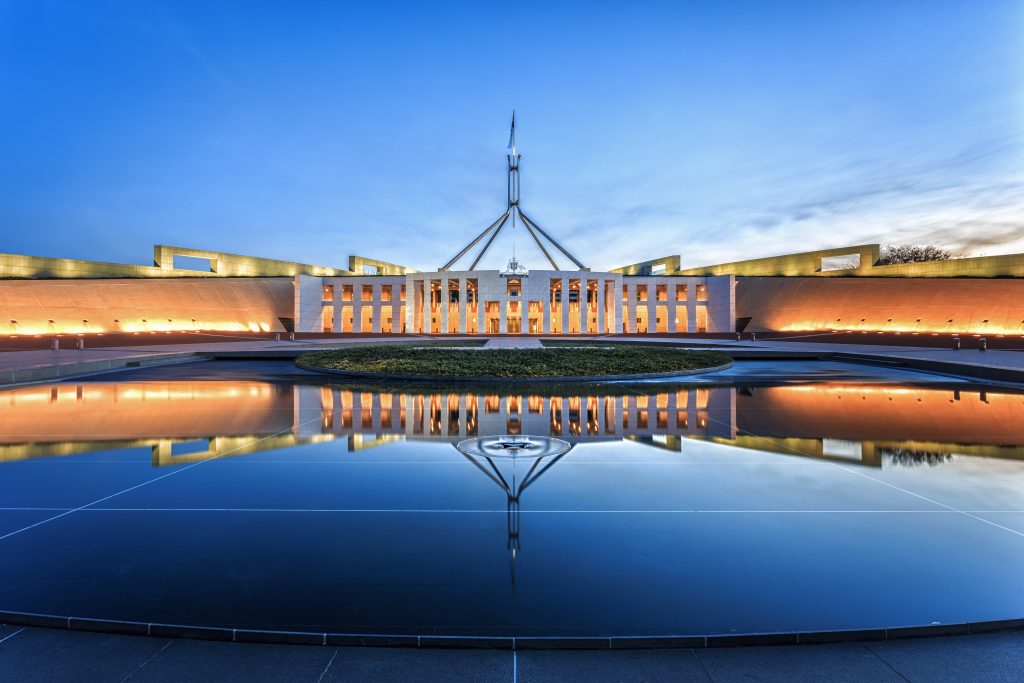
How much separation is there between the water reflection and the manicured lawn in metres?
2.41

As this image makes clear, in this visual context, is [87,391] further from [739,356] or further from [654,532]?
[739,356]

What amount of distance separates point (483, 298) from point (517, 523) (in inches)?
1436

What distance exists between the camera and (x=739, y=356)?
72.5 ft

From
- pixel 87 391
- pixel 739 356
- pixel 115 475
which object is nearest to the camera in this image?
pixel 115 475

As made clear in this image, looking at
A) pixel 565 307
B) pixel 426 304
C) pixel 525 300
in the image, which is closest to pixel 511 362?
pixel 525 300

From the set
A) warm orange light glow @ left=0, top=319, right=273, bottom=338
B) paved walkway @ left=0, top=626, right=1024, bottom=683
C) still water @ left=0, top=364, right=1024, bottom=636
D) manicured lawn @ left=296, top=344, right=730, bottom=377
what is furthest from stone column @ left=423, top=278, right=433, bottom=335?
paved walkway @ left=0, top=626, right=1024, bottom=683

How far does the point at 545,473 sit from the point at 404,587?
8.50 feet

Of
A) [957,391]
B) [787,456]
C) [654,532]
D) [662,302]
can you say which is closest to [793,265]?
[662,302]

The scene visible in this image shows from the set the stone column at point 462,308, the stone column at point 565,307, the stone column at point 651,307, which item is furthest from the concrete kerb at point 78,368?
the stone column at point 651,307

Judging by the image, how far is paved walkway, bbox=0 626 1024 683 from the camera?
7.97ft

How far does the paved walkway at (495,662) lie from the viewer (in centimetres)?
243

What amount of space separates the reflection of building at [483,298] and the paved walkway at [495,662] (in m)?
37.6

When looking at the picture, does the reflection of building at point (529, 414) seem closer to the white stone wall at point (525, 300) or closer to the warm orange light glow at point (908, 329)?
the white stone wall at point (525, 300)

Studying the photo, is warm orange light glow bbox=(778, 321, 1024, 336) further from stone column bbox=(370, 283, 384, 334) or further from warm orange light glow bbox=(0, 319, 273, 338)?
warm orange light glow bbox=(0, 319, 273, 338)
